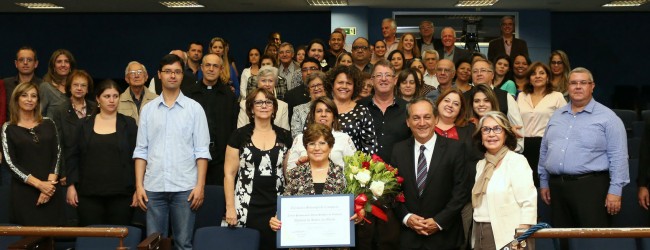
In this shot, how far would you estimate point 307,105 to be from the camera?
618cm

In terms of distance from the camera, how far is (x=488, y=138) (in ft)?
15.3

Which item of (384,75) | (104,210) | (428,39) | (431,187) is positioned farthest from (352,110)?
(428,39)

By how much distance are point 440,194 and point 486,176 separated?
33cm

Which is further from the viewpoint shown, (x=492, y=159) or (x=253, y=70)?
(x=253, y=70)

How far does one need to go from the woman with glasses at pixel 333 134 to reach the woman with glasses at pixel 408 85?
1.09 metres

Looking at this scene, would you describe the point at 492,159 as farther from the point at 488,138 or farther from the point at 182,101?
the point at 182,101

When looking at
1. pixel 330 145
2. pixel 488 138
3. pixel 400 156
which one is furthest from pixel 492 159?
pixel 330 145

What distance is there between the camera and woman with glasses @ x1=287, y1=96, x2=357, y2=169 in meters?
5.11

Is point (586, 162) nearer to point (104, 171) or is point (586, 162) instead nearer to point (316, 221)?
point (316, 221)

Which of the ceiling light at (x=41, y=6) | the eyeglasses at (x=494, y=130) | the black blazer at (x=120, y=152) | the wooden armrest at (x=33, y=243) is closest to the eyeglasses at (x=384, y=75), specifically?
the eyeglasses at (x=494, y=130)

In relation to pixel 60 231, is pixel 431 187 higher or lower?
higher

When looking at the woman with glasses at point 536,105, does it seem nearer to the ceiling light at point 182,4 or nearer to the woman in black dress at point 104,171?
the woman in black dress at point 104,171

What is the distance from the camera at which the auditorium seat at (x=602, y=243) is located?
5.34 metres

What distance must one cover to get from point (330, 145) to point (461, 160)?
79cm
